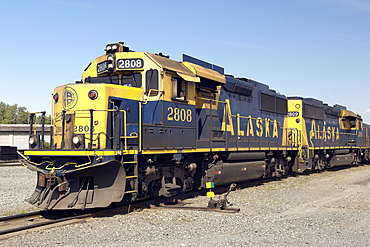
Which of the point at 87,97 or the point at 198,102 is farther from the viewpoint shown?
the point at 198,102

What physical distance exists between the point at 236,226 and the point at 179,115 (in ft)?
11.0

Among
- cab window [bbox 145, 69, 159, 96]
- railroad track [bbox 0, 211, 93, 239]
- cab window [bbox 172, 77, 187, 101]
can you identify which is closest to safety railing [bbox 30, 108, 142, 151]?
cab window [bbox 145, 69, 159, 96]

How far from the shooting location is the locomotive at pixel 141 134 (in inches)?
Result: 308

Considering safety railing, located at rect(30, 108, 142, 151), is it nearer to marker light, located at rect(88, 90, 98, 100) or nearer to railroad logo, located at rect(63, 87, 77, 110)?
railroad logo, located at rect(63, 87, 77, 110)

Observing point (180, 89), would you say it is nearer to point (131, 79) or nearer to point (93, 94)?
point (131, 79)

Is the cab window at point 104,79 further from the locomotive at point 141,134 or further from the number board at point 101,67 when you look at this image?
the number board at point 101,67

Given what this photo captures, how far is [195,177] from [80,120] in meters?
4.09

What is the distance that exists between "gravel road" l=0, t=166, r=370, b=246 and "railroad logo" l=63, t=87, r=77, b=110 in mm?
2462

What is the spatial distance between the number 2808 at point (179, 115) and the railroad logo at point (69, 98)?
6.86 feet

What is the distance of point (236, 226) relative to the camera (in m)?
7.16

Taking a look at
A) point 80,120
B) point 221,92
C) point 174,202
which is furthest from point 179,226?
point 221,92

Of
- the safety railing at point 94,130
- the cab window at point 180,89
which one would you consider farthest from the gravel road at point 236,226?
the cab window at point 180,89

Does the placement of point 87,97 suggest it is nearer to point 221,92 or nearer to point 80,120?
point 80,120

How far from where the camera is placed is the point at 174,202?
9648mm
